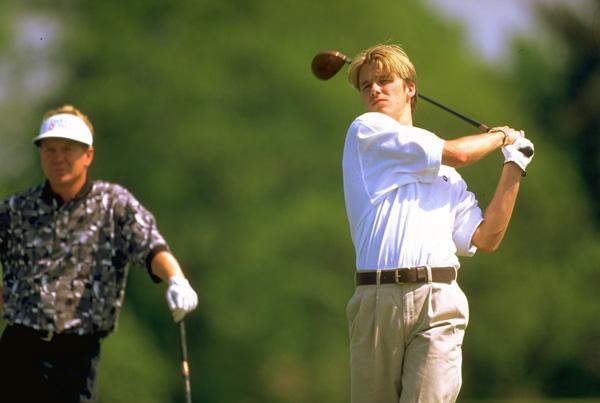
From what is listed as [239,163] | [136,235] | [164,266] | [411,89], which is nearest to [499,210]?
[411,89]

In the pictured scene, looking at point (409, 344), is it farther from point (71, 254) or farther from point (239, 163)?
point (239, 163)

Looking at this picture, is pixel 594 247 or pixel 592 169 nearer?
pixel 594 247

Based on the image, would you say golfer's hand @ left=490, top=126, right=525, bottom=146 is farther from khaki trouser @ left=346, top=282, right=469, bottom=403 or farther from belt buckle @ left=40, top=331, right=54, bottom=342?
belt buckle @ left=40, top=331, right=54, bottom=342

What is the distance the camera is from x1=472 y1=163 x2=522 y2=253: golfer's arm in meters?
5.91

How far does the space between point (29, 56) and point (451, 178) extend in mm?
24387

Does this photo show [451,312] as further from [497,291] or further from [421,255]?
[497,291]

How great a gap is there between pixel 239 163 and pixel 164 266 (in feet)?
73.4

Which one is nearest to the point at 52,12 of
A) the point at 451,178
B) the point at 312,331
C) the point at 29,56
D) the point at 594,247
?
the point at 29,56

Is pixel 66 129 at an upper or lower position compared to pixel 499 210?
upper

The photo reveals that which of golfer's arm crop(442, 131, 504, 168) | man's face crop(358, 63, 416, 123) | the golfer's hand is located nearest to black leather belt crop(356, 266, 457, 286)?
golfer's arm crop(442, 131, 504, 168)

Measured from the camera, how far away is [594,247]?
109 feet

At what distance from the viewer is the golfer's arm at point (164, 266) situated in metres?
6.84

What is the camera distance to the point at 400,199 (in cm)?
580

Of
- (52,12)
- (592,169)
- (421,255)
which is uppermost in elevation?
(52,12)
